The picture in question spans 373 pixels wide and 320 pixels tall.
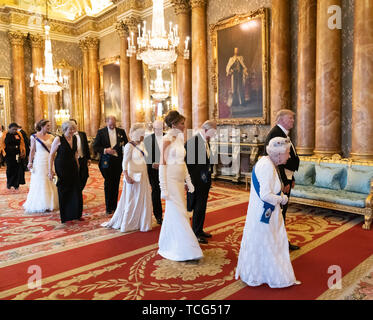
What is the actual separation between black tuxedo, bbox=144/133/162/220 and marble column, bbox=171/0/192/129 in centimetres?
553

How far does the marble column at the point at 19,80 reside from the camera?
14.6 meters

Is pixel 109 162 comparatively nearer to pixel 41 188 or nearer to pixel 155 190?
pixel 155 190

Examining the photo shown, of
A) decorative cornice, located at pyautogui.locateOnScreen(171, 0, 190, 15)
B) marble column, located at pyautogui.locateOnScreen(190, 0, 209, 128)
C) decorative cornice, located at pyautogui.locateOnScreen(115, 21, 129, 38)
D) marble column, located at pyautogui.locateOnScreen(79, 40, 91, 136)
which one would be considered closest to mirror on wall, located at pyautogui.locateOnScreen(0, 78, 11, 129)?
marble column, located at pyautogui.locateOnScreen(79, 40, 91, 136)

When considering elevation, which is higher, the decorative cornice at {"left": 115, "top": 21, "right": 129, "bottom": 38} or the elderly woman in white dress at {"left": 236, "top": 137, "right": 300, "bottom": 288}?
the decorative cornice at {"left": 115, "top": 21, "right": 129, "bottom": 38}

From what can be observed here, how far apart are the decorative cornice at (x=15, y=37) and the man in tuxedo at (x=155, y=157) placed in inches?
494

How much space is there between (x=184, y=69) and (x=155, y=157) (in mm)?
6199

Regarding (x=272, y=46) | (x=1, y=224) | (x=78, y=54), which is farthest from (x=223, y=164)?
(x=78, y=54)

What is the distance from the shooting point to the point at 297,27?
26.2 feet

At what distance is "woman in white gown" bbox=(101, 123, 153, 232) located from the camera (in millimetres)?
4871

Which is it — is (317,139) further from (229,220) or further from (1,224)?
(1,224)

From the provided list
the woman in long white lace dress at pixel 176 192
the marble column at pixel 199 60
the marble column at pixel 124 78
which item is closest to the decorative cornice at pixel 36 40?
the marble column at pixel 124 78

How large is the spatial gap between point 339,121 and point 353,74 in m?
1.04

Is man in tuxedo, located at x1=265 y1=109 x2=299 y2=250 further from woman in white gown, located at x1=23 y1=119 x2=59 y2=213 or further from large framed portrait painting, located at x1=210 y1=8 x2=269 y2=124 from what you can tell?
large framed portrait painting, located at x1=210 y1=8 x2=269 y2=124

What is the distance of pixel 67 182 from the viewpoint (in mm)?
5379
